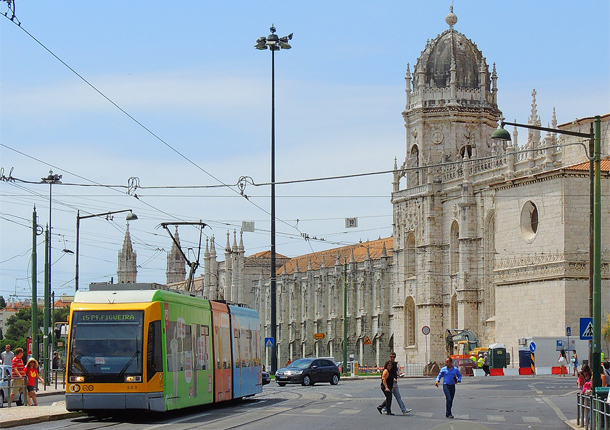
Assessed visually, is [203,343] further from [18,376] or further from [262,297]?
A: [262,297]

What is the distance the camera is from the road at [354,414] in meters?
23.1

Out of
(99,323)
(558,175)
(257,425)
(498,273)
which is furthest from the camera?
(498,273)

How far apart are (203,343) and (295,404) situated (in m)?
5.01

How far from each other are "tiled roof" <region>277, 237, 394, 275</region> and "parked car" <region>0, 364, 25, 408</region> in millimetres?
75238

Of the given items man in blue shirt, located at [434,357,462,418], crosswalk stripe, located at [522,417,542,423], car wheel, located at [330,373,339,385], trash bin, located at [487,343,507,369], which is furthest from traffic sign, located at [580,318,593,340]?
trash bin, located at [487,343,507,369]

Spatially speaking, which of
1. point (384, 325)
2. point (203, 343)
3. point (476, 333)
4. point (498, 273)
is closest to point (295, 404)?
point (203, 343)

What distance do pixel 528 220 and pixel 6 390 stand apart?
141 ft

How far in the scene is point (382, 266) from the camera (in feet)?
332

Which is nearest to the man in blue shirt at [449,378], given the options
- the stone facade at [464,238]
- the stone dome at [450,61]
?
the stone facade at [464,238]

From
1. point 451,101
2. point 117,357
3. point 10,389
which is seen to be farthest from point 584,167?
point 117,357

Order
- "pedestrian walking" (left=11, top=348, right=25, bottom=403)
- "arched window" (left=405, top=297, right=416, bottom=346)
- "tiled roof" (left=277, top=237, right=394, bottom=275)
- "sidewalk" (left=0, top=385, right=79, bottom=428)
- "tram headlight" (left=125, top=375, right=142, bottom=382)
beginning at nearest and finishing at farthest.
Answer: "sidewalk" (left=0, top=385, right=79, bottom=428), "tram headlight" (left=125, top=375, right=142, bottom=382), "pedestrian walking" (left=11, top=348, right=25, bottom=403), "arched window" (left=405, top=297, right=416, bottom=346), "tiled roof" (left=277, top=237, right=394, bottom=275)

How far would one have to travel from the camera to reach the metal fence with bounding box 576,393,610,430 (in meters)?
19.5

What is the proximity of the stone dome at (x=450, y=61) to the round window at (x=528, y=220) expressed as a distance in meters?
18.7

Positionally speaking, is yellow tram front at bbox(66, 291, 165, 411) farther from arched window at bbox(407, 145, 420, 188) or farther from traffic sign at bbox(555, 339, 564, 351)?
arched window at bbox(407, 145, 420, 188)
